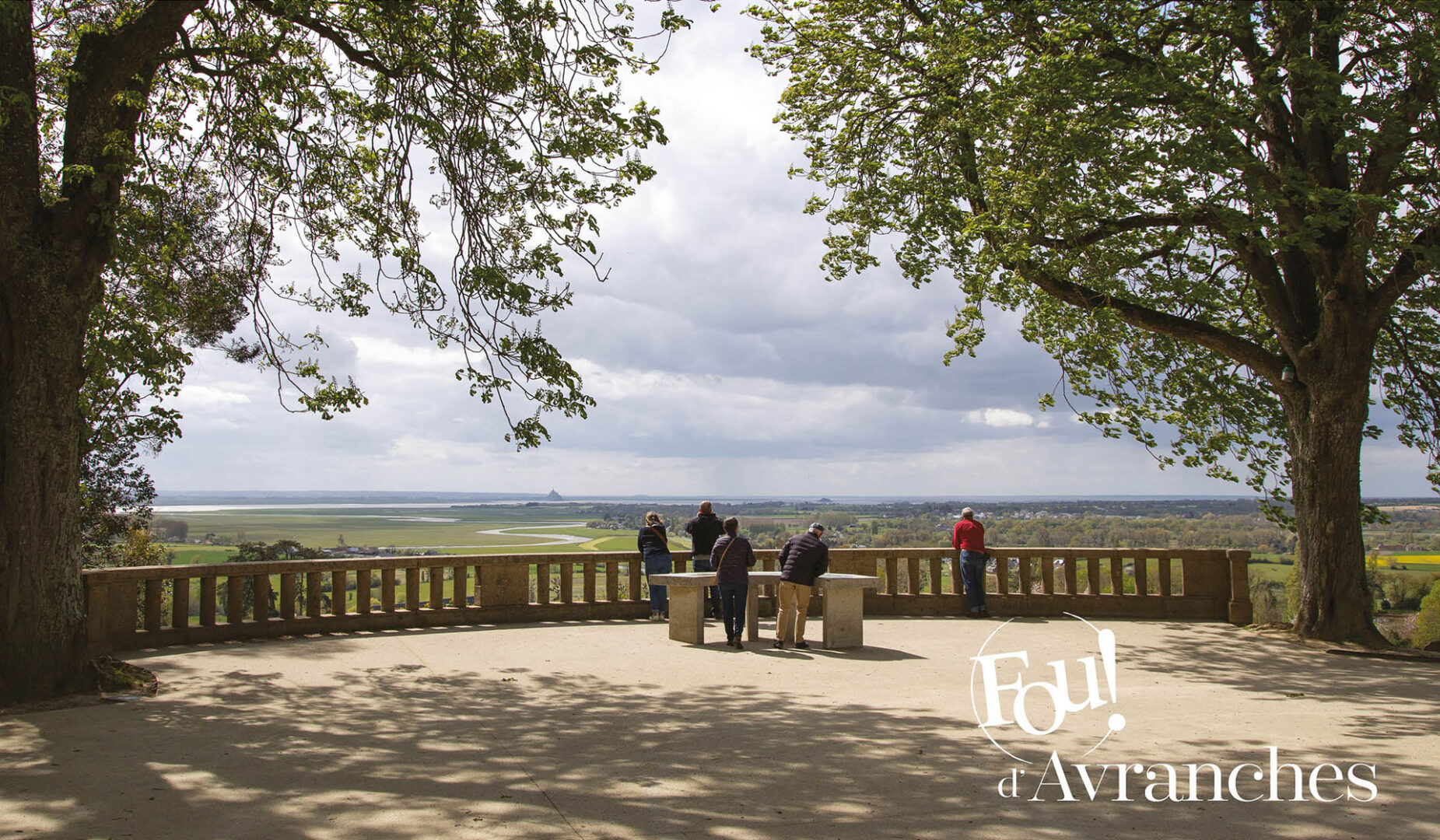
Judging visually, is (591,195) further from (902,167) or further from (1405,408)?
(1405,408)

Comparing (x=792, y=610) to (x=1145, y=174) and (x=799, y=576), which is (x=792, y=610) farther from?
(x=1145, y=174)

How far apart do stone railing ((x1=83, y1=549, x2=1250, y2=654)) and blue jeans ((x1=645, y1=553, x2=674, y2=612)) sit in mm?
485

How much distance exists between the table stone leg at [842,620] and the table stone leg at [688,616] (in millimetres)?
1526

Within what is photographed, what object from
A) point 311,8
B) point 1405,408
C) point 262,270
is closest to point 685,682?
point 262,270

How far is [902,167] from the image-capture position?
15.6 metres

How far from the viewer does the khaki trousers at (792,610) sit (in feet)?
38.1

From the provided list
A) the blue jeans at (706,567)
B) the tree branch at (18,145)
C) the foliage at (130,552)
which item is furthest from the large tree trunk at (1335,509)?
the foliage at (130,552)

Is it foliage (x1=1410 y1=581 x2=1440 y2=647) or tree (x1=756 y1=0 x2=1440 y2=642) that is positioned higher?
tree (x1=756 y1=0 x2=1440 y2=642)

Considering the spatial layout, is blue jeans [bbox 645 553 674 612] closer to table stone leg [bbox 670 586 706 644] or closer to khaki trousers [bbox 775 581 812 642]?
table stone leg [bbox 670 586 706 644]

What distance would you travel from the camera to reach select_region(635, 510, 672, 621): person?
13914 mm

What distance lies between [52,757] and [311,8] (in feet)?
23.6

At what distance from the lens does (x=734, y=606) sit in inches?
457

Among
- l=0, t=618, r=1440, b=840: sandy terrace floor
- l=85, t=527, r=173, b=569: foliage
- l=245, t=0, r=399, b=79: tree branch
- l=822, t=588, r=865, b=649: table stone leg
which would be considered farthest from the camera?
l=85, t=527, r=173, b=569: foliage

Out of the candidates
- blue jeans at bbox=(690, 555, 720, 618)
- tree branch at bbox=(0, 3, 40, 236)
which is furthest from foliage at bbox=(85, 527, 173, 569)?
tree branch at bbox=(0, 3, 40, 236)
